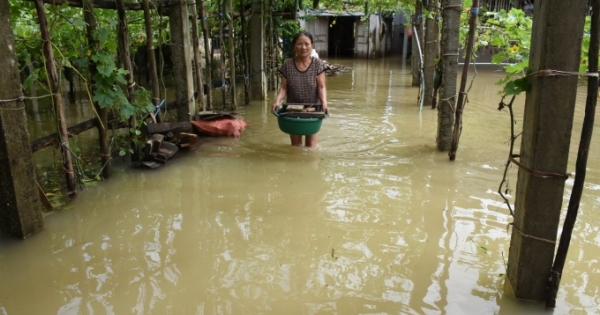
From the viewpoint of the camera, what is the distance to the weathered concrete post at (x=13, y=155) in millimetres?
3428

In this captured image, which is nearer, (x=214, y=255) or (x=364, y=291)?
(x=364, y=291)

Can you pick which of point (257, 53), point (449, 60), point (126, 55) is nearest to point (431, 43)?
point (449, 60)

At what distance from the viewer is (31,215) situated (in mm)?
3688

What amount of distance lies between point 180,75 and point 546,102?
5.36m

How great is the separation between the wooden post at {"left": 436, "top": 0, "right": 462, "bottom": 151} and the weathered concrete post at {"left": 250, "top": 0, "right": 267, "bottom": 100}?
498 centimetres

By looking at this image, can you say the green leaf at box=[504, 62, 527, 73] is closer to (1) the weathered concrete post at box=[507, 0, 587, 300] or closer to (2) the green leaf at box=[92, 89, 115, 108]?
(1) the weathered concrete post at box=[507, 0, 587, 300]

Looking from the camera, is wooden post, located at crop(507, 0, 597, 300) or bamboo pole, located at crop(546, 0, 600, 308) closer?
bamboo pole, located at crop(546, 0, 600, 308)

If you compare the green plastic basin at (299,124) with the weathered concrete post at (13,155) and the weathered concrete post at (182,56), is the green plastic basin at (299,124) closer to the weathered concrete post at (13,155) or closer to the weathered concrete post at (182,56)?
the weathered concrete post at (182,56)

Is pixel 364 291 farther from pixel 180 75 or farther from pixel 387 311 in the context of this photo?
pixel 180 75

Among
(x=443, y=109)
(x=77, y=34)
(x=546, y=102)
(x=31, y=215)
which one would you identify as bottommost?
(x=31, y=215)

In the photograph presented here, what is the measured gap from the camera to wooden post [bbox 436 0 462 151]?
220 inches

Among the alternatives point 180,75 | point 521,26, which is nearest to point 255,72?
point 180,75

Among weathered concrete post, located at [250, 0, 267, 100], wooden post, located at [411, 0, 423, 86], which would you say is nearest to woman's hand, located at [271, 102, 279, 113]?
weathered concrete post, located at [250, 0, 267, 100]

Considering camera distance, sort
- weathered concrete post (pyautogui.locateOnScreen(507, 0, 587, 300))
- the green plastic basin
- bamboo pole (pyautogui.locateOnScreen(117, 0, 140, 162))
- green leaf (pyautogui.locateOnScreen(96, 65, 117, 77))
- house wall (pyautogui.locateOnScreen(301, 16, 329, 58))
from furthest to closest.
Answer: house wall (pyautogui.locateOnScreen(301, 16, 329, 58)), the green plastic basin, bamboo pole (pyautogui.locateOnScreen(117, 0, 140, 162)), green leaf (pyautogui.locateOnScreen(96, 65, 117, 77)), weathered concrete post (pyautogui.locateOnScreen(507, 0, 587, 300))
